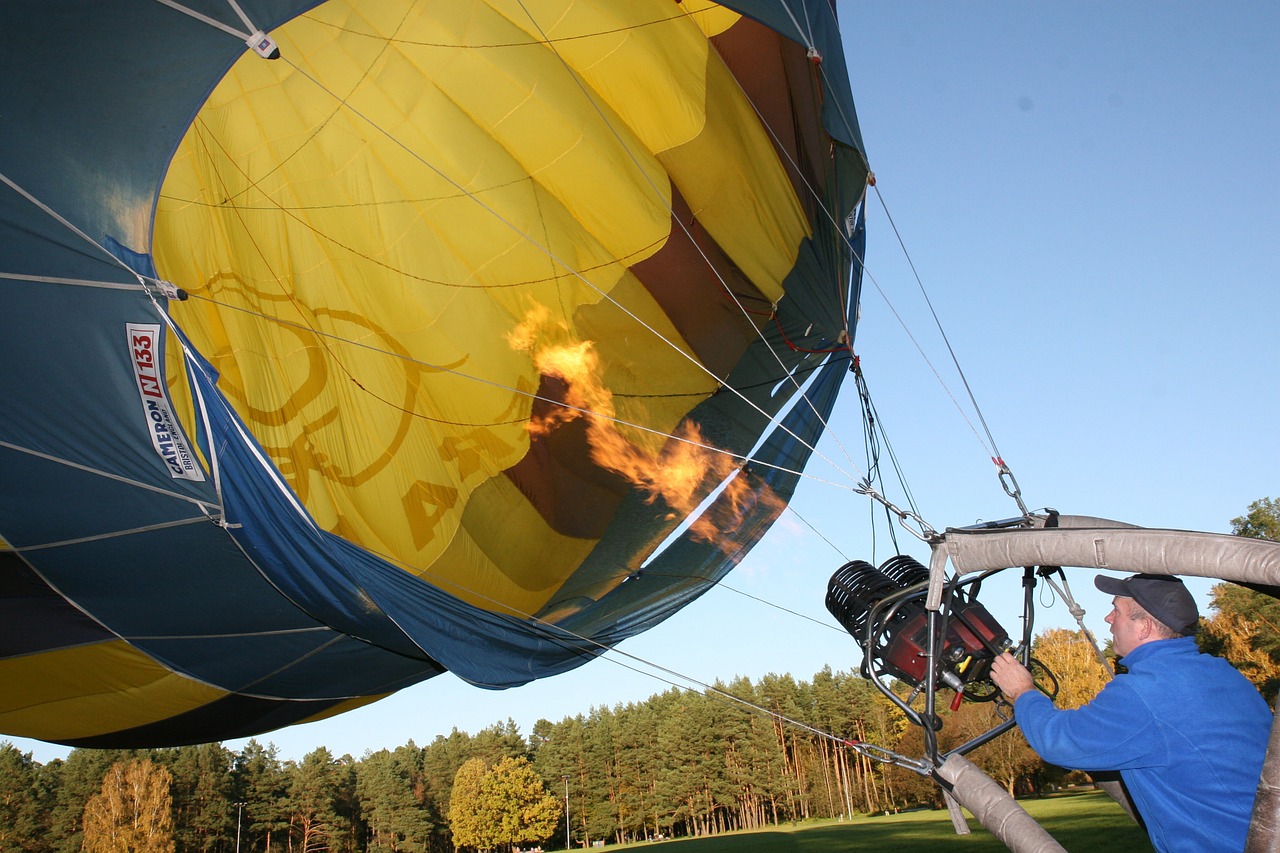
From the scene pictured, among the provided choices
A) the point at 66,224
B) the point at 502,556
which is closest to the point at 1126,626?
the point at 502,556

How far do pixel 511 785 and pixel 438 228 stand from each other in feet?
149

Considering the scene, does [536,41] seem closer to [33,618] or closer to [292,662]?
[292,662]

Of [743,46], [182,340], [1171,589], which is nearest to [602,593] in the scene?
[182,340]

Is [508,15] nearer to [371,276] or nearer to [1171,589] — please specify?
[371,276]

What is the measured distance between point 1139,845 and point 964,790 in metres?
9.04

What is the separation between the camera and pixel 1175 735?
1819 millimetres

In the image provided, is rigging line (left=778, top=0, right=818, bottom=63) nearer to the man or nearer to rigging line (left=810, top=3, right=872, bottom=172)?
rigging line (left=810, top=3, right=872, bottom=172)

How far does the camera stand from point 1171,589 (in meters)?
1.95

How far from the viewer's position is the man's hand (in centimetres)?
216

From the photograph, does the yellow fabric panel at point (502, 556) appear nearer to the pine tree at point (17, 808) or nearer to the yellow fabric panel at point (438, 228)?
the yellow fabric panel at point (438, 228)

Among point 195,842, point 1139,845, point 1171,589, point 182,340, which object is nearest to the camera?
point 1171,589

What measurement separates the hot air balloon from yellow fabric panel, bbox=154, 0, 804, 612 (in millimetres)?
14

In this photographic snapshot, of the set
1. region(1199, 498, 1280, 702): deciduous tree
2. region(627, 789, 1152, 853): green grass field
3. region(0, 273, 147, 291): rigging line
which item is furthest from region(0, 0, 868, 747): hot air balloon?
region(1199, 498, 1280, 702): deciduous tree

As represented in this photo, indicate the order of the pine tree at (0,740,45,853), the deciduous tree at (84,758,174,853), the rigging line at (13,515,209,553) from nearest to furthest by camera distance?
the rigging line at (13,515,209,553) < the deciduous tree at (84,758,174,853) < the pine tree at (0,740,45,853)
